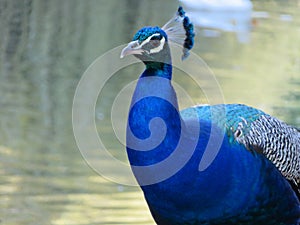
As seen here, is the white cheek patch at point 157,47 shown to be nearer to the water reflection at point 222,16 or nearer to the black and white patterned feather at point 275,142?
the black and white patterned feather at point 275,142

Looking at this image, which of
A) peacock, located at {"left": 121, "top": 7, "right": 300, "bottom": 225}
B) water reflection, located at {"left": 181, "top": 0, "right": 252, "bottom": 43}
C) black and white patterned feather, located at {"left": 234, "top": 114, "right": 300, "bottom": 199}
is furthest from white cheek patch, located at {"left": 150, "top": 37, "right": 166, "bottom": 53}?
water reflection, located at {"left": 181, "top": 0, "right": 252, "bottom": 43}

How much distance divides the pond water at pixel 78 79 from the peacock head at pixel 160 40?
1215 millimetres

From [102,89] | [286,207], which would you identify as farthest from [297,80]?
[286,207]

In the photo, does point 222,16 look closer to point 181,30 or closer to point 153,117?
point 181,30

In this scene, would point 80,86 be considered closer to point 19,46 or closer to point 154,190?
point 19,46

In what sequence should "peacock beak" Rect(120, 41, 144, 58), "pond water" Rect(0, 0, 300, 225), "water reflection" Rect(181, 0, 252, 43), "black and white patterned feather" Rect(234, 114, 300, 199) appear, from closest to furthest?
"peacock beak" Rect(120, 41, 144, 58), "black and white patterned feather" Rect(234, 114, 300, 199), "pond water" Rect(0, 0, 300, 225), "water reflection" Rect(181, 0, 252, 43)

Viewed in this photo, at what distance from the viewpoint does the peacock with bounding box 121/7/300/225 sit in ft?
7.88

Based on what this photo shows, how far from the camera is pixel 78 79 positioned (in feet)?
20.0

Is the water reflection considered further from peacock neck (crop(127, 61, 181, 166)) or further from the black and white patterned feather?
peacock neck (crop(127, 61, 181, 166))

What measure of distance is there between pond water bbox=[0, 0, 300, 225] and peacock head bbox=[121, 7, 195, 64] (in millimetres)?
1215

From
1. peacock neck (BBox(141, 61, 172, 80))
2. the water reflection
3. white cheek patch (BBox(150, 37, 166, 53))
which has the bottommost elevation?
the water reflection

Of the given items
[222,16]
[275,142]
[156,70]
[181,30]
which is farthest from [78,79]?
[222,16]

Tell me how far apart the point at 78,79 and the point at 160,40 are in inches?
146

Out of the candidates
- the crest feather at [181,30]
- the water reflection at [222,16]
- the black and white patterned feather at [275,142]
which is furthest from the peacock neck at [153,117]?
the water reflection at [222,16]
